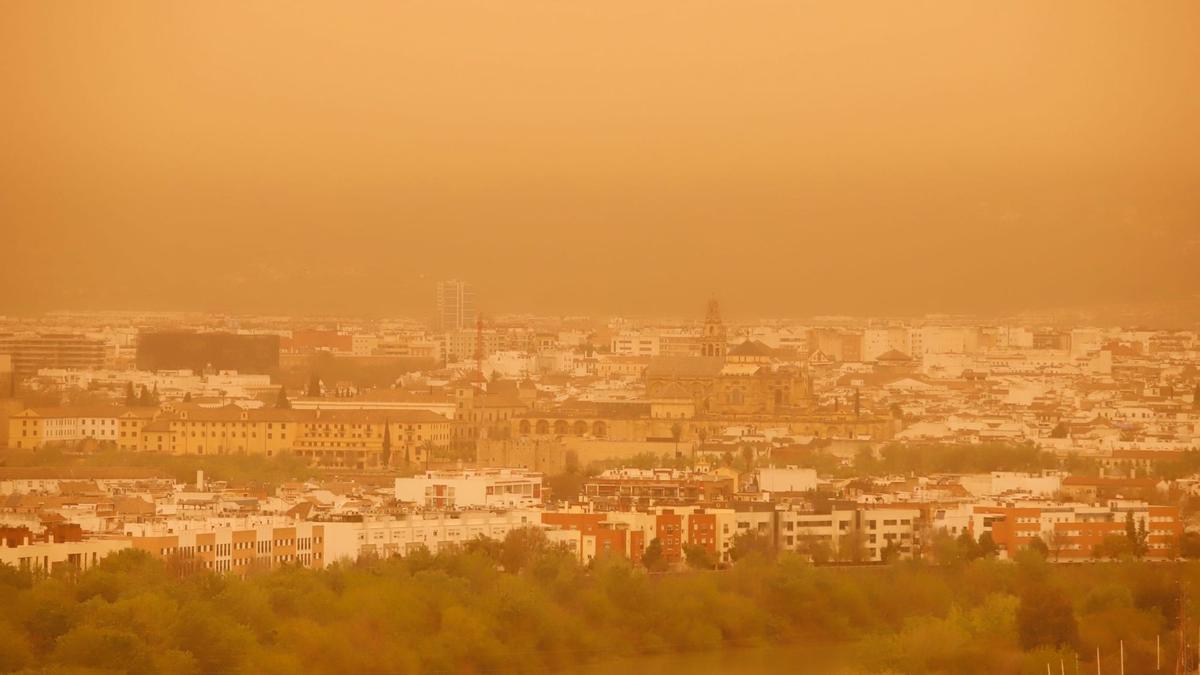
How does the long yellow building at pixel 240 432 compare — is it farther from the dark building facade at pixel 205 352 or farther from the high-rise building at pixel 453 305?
the high-rise building at pixel 453 305

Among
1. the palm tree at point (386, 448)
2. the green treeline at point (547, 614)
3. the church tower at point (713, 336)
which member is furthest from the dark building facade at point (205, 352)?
the green treeline at point (547, 614)

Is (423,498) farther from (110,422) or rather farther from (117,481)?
(110,422)

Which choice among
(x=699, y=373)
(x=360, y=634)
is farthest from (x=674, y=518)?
(x=699, y=373)

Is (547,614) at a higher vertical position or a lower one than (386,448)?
lower

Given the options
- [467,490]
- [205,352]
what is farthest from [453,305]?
[467,490]

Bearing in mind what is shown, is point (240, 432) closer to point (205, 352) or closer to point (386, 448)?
point (386, 448)

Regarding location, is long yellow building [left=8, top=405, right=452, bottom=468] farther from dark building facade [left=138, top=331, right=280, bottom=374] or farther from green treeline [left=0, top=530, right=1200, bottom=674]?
green treeline [left=0, top=530, right=1200, bottom=674]

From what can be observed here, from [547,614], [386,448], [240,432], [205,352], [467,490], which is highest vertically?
[205,352]
